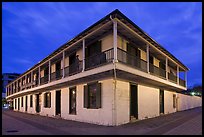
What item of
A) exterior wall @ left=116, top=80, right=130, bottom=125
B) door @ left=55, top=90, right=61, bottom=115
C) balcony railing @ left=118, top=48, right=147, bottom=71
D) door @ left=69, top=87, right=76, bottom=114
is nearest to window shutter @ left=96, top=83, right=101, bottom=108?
exterior wall @ left=116, top=80, right=130, bottom=125

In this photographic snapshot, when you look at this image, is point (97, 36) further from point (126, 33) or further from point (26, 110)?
point (26, 110)

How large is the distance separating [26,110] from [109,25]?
2294 cm

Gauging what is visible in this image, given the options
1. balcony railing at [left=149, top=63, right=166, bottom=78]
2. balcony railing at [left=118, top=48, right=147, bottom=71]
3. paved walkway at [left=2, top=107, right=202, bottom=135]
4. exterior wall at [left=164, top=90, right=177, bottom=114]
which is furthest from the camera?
exterior wall at [left=164, top=90, right=177, bottom=114]

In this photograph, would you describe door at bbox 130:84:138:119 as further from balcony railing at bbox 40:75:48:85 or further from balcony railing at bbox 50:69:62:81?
balcony railing at bbox 40:75:48:85

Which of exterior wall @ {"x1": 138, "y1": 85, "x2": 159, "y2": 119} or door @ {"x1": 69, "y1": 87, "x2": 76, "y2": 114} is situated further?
door @ {"x1": 69, "y1": 87, "x2": 76, "y2": 114}

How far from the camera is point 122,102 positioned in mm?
14297

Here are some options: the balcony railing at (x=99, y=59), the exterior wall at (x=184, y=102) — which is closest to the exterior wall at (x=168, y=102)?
the exterior wall at (x=184, y=102)

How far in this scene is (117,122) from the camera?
1355 cm

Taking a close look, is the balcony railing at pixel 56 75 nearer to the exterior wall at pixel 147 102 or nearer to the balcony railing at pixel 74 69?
the balcony railing at pixel 74 69

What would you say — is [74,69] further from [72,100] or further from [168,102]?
[168,102]

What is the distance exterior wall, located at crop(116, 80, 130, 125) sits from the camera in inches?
544

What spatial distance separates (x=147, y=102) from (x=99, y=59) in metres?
6.17

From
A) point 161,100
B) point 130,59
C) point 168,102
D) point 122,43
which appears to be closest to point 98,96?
point 130,59

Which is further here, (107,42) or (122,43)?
(122,43)
